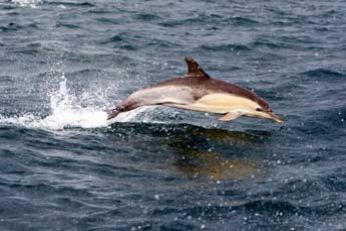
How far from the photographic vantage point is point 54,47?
70.8 ft

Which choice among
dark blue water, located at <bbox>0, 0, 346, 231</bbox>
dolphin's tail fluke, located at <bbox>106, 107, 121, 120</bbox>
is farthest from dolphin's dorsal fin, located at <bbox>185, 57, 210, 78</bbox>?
dolphin's tail fluke, located at <bbox>106, 107, 121, 120</bbox>

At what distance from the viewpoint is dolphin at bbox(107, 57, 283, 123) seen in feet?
44.7

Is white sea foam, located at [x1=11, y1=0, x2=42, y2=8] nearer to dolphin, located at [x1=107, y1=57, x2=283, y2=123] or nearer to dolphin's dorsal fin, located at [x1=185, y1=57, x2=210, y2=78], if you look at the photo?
dolphin, located at [x1=107, y1=57, x2=283, y2=123]

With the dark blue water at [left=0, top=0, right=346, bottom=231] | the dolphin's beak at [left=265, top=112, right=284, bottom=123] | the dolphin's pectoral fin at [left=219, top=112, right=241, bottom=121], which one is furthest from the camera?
the dolphin's beak at [left=265, top=112, right=284, bottom=123]

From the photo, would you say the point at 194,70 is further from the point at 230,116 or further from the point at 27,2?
the point at 27,2

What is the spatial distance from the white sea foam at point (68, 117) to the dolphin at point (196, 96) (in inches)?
55.3

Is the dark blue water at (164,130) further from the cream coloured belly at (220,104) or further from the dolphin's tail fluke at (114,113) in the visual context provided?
the cream coloured belly at (220,104)

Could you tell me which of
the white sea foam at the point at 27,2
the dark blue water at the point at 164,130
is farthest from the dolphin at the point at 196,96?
the white sea foam at the point at 27,2

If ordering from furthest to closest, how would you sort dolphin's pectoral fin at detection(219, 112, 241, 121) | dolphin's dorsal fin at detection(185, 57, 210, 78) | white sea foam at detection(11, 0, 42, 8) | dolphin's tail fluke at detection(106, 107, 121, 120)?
white sea foam at detection(11, 0, 42, 8) → dolphin's tail fluke at detection(106, 107, 121, 120) → dolphin's pectoral fin at detection(219, 112, 241, 121) → dolphin's dorsal fin at detection(185, 57, 210, 78)

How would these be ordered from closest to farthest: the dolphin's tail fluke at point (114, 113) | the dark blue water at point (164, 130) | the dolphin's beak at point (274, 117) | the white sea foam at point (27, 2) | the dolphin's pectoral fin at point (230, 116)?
the dark blue water at point (164, 130)
the dolphin's pectoral fin at point (230, 116)
the dolphin's tail fluke at point (114, 113)
the dolphin's beak at point (274, 117)
the white sea foam at point (27, 2)

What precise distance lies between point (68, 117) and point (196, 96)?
2918 millimetres

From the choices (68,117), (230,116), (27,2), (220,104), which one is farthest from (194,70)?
(27,2)

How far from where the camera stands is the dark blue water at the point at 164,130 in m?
10.9

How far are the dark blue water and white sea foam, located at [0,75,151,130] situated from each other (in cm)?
3
